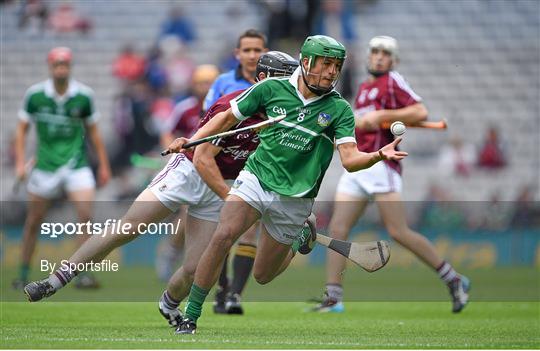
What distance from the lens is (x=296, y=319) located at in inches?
433

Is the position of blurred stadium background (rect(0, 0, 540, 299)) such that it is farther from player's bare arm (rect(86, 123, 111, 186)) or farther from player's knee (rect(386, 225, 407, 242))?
player's knee (rect(386, 225, 407, 242))

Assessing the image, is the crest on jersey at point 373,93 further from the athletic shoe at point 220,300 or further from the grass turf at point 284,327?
the athletic shoe at point 220,300

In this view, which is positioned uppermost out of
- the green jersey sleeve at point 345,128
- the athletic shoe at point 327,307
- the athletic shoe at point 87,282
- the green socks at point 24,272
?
the green jersey sleeve at point 345,128

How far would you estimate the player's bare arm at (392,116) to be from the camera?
1199 centimetres

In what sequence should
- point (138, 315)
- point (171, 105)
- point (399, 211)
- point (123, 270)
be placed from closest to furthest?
point (138, 315), point (399, 211), point (123, 270), point (171, 105)

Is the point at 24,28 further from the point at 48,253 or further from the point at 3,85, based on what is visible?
the point at 48,253

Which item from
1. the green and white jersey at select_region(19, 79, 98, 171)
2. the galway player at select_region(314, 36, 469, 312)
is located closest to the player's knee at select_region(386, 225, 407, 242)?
the galway player at select_region(314, 36, 469, 312)

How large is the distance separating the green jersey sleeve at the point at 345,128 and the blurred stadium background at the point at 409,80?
36.7ft

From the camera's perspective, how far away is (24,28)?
2622 centimetres

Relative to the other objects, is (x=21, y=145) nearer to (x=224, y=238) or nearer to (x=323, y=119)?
(x=224, y=238)

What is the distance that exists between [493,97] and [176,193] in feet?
55.1

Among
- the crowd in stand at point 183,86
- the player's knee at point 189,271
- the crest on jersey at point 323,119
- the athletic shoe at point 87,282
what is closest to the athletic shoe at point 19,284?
the athletic shoe at point 87,282

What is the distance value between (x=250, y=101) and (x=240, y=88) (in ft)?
7.85

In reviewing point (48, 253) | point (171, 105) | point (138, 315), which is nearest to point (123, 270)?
point (48, 253)
